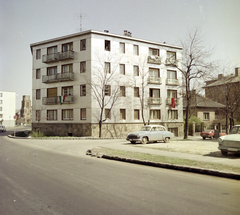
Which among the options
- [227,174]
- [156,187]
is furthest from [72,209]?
[227,174]

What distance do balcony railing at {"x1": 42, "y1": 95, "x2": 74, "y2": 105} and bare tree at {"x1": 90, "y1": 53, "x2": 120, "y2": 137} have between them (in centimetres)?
385

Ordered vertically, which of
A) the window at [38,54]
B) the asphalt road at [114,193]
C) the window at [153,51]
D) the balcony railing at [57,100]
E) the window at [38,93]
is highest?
the window at [153,51]

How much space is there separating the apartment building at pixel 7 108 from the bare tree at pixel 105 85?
73.6 metres

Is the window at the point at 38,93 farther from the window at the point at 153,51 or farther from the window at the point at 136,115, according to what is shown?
the window at the point at 153,51

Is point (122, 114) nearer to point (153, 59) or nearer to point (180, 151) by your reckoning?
point (153, 59)

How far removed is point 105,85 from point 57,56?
350 inches

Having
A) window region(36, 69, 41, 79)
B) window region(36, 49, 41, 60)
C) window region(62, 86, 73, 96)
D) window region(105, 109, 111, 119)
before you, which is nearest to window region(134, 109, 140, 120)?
window region(105, 109, 111, 119)

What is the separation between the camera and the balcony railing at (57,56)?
3241cm

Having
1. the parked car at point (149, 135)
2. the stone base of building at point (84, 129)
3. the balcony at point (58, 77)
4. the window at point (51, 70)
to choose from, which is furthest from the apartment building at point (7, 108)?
the parked car at point (149, 135)

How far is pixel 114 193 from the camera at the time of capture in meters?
5.26

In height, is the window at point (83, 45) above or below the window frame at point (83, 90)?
above

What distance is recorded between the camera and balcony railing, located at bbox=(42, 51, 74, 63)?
106ft

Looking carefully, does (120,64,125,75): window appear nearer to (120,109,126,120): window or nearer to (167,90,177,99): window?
(120,109,126,120): window

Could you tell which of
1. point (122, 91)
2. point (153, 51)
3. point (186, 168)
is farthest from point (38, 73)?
point (186, 168)
